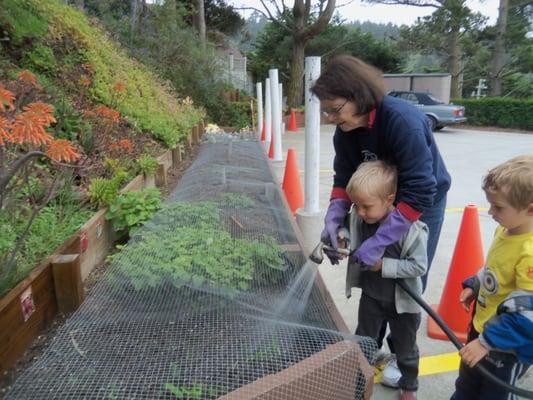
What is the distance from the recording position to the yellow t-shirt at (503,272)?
156 cm

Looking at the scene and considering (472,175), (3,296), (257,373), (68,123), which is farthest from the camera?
(472,175)

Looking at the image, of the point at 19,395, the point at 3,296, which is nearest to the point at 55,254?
the point at 3,296

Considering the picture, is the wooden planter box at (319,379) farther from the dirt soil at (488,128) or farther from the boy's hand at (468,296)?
the dirt soil at (488,128)

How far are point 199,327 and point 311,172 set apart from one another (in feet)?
6.84

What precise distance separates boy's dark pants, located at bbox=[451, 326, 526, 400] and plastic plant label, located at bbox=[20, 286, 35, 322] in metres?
2.10

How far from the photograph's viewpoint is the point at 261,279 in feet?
8.59

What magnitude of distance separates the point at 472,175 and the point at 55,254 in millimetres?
8078

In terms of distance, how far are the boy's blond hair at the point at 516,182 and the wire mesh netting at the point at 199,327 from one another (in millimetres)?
870

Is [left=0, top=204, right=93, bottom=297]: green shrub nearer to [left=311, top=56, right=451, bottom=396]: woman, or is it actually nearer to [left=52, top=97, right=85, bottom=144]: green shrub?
[left=52, top=97, right=85, bottom=144]: green shrub

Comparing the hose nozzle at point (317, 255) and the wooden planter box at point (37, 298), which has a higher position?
the hose nozzle at point (317, 255)

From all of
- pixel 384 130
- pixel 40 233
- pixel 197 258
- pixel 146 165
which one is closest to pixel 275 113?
pixel 146 165

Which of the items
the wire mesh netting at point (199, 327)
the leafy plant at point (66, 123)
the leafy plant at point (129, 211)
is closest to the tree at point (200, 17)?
the leafy plant at point (66, 123)

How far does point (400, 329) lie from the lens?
2213mm

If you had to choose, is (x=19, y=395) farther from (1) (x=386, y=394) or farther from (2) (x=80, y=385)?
(1) (x=386, y=394)
